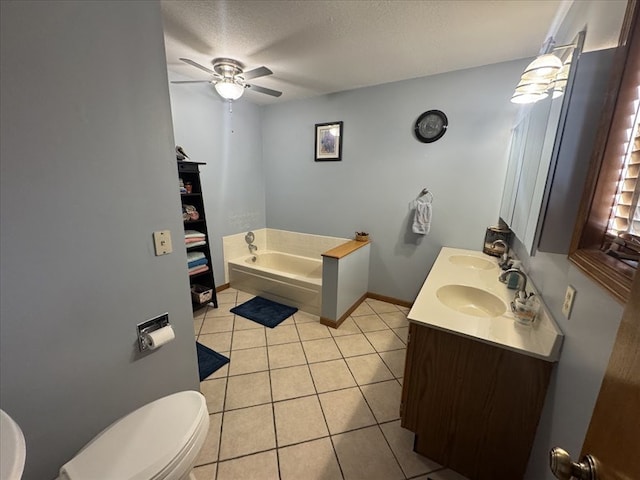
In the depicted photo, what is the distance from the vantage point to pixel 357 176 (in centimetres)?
304

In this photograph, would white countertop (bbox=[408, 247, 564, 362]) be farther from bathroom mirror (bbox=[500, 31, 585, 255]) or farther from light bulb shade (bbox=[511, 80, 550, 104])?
light bulb shade (bbox=[511, 80, 550, 104])

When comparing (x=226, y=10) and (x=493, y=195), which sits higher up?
(x=226, y=10)

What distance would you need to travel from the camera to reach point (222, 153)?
10.5 feet

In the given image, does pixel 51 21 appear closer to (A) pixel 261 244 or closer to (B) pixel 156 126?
(B) pixel 156 126

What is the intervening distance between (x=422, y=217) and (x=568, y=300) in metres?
1.76

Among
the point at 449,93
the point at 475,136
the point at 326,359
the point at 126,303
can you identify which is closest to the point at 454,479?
the point at 326,359

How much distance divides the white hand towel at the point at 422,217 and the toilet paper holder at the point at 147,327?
95.1 inches

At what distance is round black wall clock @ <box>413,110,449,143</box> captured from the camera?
2.50 metres

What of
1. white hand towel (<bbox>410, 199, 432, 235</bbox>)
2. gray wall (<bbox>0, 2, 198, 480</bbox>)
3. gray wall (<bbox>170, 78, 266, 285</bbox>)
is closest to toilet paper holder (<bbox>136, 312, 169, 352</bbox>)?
gray wall (<bbox>0, 2, 198, 480</bbox>)

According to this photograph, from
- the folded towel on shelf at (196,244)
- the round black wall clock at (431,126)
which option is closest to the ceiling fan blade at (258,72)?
the round black wall clock at (431,126)

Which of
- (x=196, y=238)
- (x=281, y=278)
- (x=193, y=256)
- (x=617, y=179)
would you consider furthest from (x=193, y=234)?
(x=617, y=179)

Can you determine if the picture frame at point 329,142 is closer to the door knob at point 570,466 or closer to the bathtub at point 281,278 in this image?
the bathtub at point 281,278

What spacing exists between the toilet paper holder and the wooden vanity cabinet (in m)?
1.32

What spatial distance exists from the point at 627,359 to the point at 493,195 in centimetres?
235
